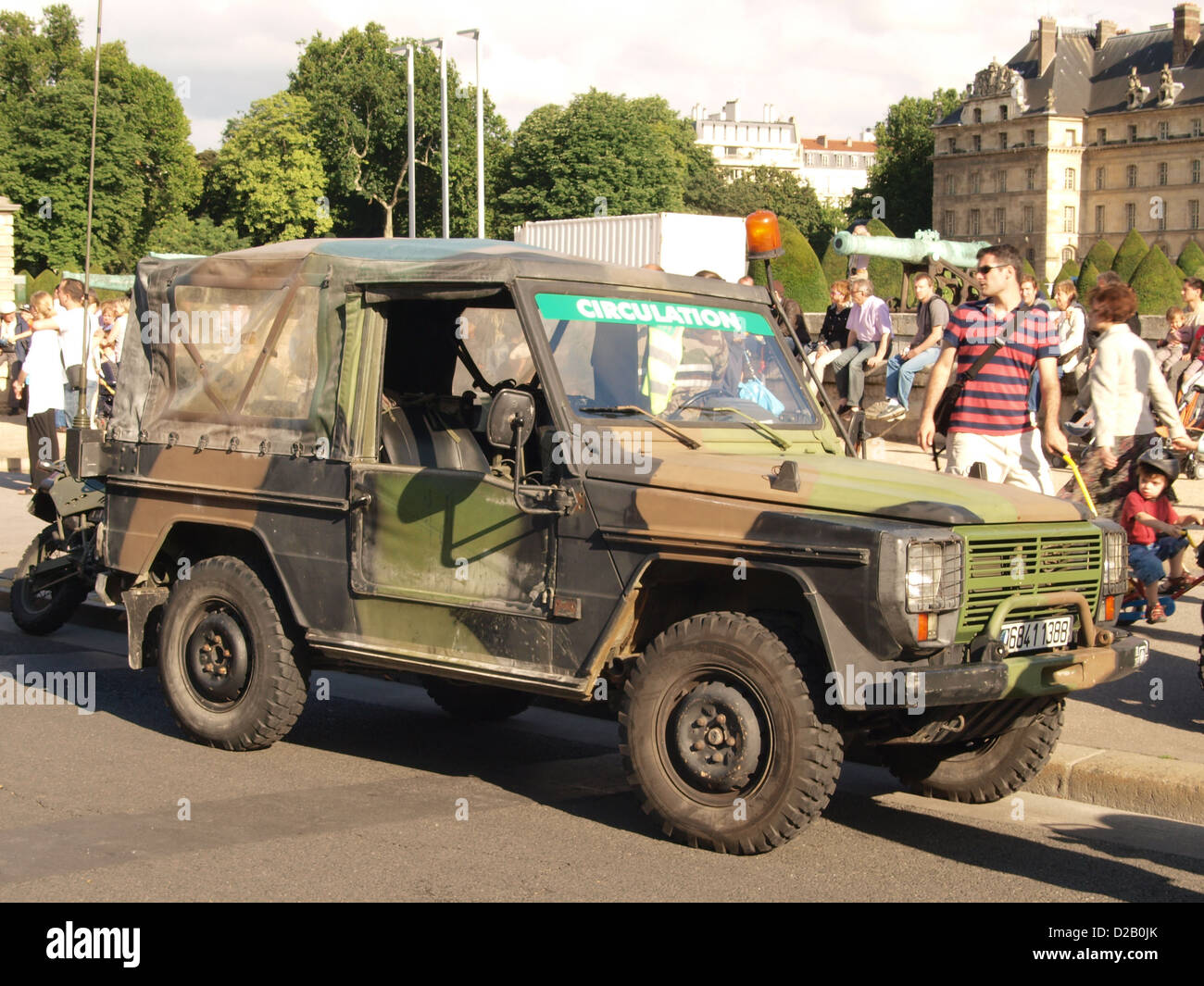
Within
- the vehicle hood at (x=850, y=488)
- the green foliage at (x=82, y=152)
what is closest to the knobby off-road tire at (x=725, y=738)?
the vehicle hood at (x=850, y=488)

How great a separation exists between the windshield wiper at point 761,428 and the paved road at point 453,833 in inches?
60.5

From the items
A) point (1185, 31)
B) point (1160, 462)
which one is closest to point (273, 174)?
point (1185, 31)

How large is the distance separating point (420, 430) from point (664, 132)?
107 m

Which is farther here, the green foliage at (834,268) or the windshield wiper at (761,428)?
the green foliage at (834,268)

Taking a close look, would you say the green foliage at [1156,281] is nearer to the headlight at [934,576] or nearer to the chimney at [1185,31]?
the headlight at [934,576]

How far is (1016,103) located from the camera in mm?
132125

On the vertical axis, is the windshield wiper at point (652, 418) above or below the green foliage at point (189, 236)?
below

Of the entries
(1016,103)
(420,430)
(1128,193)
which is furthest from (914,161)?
(420,430)

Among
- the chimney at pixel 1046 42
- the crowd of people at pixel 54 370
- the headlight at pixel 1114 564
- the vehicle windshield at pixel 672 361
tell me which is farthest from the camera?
the chimney at pixel 1046 42

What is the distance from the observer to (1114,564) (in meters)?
6.24

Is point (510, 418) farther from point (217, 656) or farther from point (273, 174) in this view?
point (273, 174)

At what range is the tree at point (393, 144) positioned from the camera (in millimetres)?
91688

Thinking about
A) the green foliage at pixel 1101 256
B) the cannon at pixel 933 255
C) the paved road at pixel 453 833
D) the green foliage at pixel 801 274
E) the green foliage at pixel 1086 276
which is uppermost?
the green foliage at pixel 1101 256

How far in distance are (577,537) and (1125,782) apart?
252 centimetres
